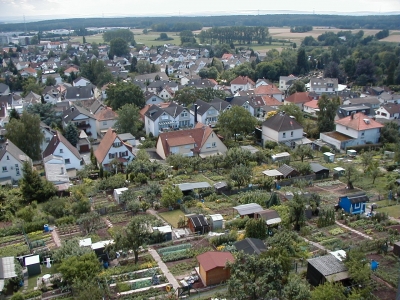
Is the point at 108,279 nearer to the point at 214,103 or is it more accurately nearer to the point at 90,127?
the point at 90,127

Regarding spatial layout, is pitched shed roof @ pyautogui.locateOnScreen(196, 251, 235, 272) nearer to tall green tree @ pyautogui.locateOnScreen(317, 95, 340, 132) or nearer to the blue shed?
the blue shed

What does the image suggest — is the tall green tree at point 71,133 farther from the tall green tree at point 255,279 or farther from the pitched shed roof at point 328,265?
the pitched shed roof at point 328,265

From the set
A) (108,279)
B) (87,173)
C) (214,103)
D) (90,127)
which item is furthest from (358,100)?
(108,279)

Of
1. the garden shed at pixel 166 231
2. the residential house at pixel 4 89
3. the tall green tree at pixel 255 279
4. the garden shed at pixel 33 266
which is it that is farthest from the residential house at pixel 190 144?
the residential house at pixel 4 89

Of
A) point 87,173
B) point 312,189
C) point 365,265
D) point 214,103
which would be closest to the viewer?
point 365,265

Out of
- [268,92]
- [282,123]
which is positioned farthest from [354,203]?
[268,92]

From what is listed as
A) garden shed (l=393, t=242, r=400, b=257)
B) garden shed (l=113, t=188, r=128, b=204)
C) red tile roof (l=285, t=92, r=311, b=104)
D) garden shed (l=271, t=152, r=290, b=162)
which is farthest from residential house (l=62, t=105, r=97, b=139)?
garden shed (l=393, t=242, r=400, b=257)

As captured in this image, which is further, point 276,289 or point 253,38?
point 253,38

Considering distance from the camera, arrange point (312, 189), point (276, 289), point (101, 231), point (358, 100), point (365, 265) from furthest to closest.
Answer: point (358, 100) < point (312, 189) < point (101, 231) < point (365, 265) < point (276, 289)
